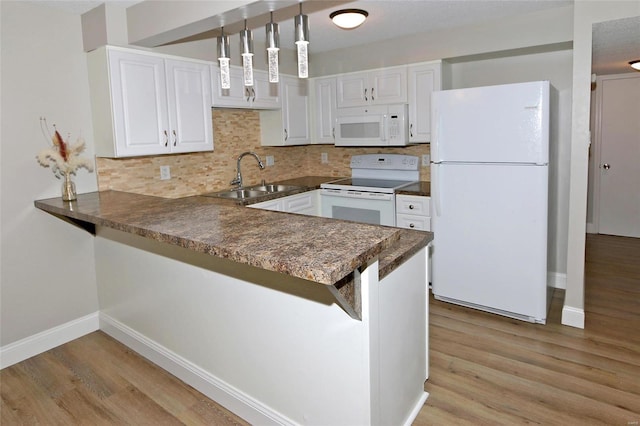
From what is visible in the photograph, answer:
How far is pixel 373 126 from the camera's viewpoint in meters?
4.05

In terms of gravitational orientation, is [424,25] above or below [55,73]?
above

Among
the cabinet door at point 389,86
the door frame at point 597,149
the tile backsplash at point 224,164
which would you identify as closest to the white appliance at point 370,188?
the tile backsplash at point 224,164

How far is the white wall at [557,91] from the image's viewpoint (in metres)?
3.54

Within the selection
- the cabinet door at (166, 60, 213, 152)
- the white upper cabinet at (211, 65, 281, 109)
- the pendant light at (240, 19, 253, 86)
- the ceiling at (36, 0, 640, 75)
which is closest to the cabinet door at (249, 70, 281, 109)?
the white upper cabinet at (211, 65, 281, 109)

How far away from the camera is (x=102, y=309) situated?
3254mm

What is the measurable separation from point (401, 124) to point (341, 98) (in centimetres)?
75

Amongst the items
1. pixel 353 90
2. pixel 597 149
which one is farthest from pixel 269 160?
pixel 597 149

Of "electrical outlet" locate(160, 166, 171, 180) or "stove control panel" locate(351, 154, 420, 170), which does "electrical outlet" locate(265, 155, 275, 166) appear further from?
"electrical outlet" locate(160, 166, 171, 180)

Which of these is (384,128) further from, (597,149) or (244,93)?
(597,149)

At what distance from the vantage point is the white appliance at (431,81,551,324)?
9.65 feet

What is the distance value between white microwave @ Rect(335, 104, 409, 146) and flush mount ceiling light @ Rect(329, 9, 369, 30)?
1069mm

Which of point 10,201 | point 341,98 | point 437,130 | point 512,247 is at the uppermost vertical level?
point 341,98

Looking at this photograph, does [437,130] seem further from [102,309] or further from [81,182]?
[102,309]

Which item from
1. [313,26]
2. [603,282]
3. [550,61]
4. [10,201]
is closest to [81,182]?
[10,201]
